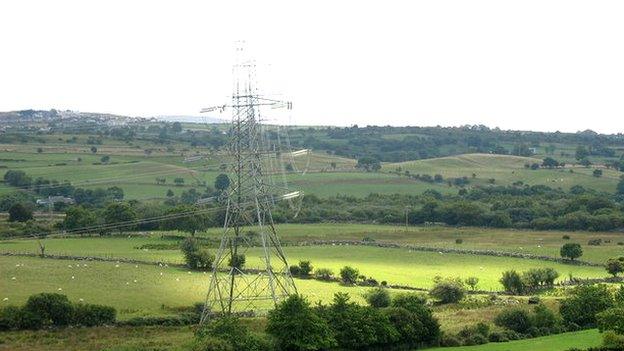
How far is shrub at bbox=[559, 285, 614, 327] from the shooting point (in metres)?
55.7

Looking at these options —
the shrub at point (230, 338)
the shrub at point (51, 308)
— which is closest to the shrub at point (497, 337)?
the shrub at point (230, 338)

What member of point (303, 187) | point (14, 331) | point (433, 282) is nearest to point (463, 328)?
point (433, 282)

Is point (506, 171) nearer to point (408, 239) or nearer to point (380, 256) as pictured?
point (408, 239)

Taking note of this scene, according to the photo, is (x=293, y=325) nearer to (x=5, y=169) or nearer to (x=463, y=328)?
(x=463, y=328)

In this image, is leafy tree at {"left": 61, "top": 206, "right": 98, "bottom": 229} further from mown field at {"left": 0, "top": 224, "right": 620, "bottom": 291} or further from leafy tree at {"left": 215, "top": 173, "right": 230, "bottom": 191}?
leafy tree at {"left": 215, "top": 173, "right": 230, "bottom": 191}

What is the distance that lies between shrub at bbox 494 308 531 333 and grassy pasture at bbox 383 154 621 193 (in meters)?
107

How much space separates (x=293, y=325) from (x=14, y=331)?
621 inches

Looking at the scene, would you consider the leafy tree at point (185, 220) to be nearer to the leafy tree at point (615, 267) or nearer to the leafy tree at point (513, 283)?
the leafy tree at point (513, 283)

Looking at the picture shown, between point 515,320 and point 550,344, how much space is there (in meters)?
5.08

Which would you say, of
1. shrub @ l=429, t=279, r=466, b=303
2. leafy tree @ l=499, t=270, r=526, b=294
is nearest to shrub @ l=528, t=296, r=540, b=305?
leafy tree @ l=499, t=270, r=526, b=294

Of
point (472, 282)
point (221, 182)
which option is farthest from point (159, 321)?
point (221, 182)

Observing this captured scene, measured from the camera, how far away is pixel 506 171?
7057 inches

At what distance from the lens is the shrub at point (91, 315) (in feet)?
173

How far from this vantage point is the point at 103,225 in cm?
9656
